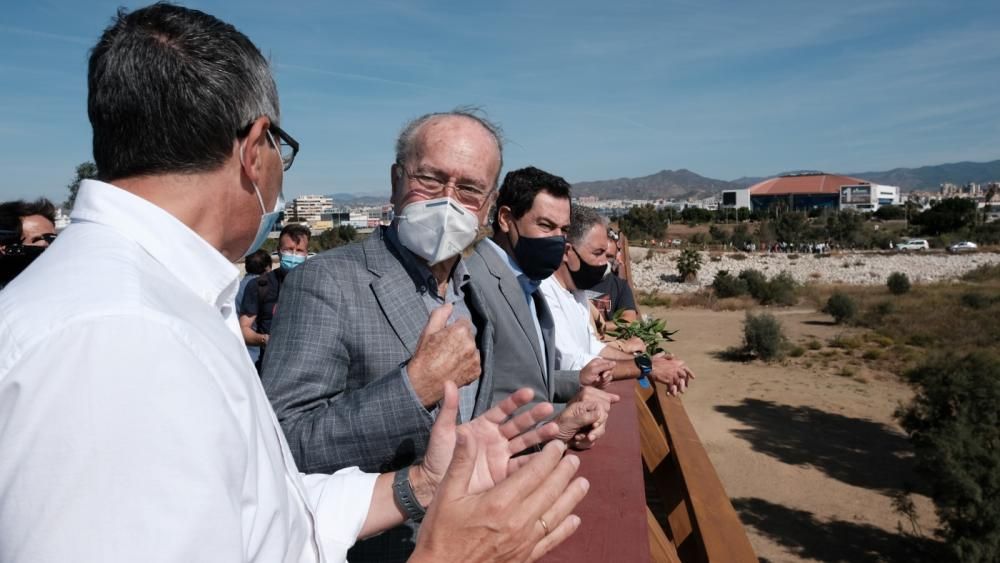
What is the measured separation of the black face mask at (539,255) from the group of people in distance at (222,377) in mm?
1182

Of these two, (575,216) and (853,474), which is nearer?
(575,216)

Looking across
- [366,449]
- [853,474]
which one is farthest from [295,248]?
[853,474]

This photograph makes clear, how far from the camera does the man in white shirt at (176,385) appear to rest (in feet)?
2.47

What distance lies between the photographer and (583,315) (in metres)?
4.55

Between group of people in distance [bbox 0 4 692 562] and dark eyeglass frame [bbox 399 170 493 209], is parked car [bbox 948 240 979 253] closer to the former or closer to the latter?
dark eyeglass frame [bbox 399 170 493 209]

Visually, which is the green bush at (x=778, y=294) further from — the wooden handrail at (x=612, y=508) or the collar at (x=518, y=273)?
the wooden handrail at (x=612, y=508)

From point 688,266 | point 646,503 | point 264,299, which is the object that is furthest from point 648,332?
point 688,266

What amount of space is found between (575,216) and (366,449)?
10.8 feet

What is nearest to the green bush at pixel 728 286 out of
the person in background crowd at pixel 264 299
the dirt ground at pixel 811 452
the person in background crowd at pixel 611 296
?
the dirt ground at pixel 811 452

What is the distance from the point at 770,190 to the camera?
150 m

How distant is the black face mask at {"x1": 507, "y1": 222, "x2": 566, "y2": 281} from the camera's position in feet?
12.0

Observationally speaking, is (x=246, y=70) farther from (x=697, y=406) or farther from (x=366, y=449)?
(x=697, y=406)

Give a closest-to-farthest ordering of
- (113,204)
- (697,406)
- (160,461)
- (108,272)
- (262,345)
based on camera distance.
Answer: (160,461) < (108,272) < (113,204) < (262,345) < (697,406)

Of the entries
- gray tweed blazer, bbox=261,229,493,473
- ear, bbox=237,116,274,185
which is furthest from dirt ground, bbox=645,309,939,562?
ear, bbox=237,116,274,185
